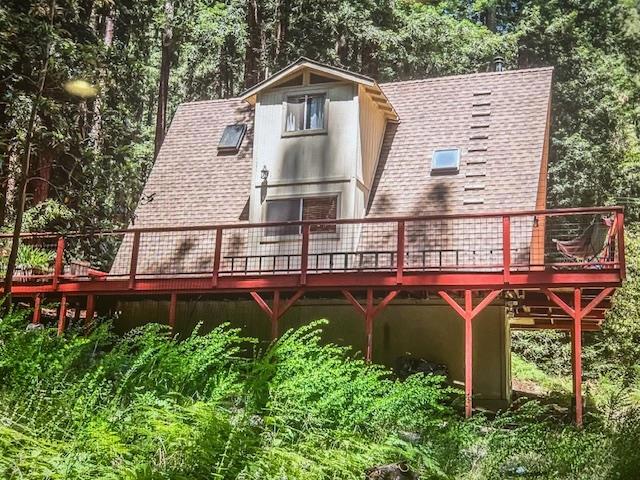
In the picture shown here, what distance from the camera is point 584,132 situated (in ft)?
85.6

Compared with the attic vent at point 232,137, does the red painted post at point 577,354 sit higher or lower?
lower

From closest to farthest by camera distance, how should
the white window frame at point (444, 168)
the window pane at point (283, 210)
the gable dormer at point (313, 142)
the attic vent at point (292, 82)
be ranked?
the white window frame at point (444, 168) < the gable dormer at point (313, 142) < the window pane at point (283, 210) < the attic vent at point (292, 82)

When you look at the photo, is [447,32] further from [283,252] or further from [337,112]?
[283,252]

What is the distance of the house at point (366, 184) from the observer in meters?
12.9

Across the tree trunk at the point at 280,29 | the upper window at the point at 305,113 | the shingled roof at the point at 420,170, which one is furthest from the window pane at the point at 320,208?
the tree trunk at the point at 280,29

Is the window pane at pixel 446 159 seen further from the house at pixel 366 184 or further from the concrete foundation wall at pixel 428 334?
the concrete foundation wall at pixel 428 334

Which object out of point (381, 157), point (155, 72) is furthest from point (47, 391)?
point (155, 72)

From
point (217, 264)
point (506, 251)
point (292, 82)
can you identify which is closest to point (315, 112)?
point (292, 82)

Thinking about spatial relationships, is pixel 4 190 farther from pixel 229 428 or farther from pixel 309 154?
pixel 229 428

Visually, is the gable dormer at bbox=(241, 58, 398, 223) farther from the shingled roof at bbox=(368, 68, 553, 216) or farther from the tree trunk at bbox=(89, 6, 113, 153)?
the tree trunk at bbox=(89, 6, 113, 153)

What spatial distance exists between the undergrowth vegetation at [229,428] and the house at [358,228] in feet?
15.1

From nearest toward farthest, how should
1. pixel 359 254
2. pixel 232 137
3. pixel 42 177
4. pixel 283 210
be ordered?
pixel 359 254 → pixel 283 210 → pixel 232 137 → pixel 42 177

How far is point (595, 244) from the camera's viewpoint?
1097 cm

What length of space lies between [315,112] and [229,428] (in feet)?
37.8
